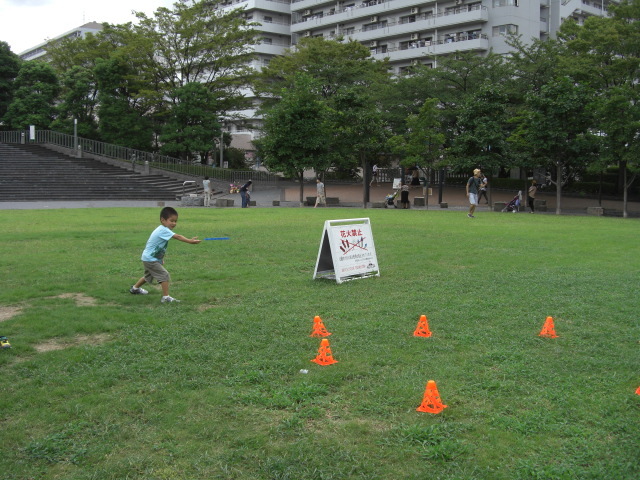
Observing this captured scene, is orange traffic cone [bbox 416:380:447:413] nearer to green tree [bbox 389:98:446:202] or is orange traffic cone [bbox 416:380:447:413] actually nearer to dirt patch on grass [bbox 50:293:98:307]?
dirt patch on grass [bbox 50:293:98:307]

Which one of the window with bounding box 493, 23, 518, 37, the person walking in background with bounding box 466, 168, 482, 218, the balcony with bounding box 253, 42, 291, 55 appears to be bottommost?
the person walking in background with bounding box 466, 168, 482, 218

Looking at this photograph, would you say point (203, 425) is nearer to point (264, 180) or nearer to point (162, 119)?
point (264, 180)

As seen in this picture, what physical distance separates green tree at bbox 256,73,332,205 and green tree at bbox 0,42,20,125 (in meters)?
28.4

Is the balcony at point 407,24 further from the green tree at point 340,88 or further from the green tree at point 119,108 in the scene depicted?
the green tree at point 119,108

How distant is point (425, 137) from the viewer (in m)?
31.5

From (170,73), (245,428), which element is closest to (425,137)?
(170,73)

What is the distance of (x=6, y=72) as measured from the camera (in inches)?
1930

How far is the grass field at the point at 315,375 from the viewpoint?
3.52 meters

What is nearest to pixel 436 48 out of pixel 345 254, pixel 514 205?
pixel 514 205

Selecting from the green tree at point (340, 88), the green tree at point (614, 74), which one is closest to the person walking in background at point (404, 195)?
the green tree at point (340, 88)

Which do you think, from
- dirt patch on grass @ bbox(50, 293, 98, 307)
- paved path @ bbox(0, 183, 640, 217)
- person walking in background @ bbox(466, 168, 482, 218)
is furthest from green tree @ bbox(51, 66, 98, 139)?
dirt patch on grass @ bbox(50, 293, 98, 307)

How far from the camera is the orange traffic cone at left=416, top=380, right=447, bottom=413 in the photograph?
413 centimetres

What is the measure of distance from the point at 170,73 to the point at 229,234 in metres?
32.5

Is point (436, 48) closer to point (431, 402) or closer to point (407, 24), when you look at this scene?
point (407, 24)
